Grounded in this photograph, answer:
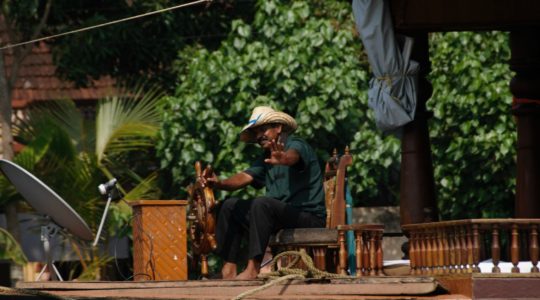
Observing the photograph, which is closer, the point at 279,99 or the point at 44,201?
the point at 44,201

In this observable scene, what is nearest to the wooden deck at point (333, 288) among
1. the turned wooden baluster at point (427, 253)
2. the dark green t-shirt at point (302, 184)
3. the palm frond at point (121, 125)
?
the turned wooden baluster at point (427, 253)

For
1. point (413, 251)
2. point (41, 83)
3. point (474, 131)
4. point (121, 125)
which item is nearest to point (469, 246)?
point (413, 251)

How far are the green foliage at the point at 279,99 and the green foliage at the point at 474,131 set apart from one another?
1.96 ft

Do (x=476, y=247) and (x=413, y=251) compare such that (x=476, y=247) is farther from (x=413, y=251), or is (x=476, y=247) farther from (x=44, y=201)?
(x=44, y=201)

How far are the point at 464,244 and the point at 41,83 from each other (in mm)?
12902

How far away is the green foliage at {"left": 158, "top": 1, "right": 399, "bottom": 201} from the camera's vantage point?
17219mm

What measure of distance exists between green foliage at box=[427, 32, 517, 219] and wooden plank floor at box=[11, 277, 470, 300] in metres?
6.77

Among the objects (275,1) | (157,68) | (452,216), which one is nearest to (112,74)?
(157,68)

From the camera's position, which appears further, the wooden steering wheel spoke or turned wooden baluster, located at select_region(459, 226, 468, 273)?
the wooden steering wheel spoke

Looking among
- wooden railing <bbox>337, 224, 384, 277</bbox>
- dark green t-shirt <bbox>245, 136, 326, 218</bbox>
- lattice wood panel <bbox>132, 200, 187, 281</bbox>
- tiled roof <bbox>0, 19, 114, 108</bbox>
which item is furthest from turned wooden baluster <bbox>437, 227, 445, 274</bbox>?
tiled roof <bbox>0, 19, 114, 108</bbox>

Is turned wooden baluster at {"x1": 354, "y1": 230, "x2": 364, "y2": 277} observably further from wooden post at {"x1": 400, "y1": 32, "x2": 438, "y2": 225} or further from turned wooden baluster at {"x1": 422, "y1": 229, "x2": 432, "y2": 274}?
wooden post at {"x1": 400, "y1": 32, "x2": 438, "y2": 225}

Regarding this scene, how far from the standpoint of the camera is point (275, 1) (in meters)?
18.0

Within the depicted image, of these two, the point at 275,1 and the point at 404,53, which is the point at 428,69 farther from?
the point at 275,1

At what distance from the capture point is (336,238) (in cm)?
1003
